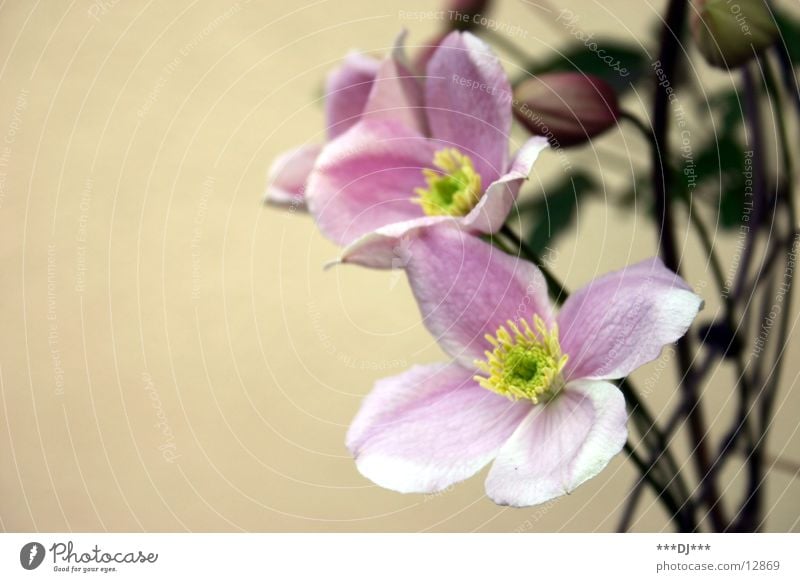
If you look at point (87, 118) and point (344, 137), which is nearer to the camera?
point (344, 137)

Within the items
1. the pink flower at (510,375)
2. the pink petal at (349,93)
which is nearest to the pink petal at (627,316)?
the pink flower at (510,375)

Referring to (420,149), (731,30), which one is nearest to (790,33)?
(731,30)
